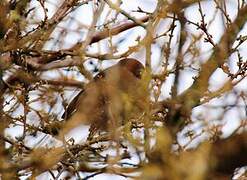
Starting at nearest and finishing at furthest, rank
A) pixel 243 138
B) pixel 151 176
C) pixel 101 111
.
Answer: pixel 151 176 < pixel 243 138 < pixel 101 111

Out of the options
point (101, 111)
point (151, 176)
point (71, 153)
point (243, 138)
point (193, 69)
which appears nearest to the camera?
point (151, 176)

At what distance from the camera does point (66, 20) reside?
4355 millimetres

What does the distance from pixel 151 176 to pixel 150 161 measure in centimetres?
33

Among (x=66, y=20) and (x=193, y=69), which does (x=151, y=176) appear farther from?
(x=66, y=20)

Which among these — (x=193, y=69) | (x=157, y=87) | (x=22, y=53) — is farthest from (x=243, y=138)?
(x=22, y=53)

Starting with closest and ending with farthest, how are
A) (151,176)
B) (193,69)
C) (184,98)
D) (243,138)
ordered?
(151,176), (243,138), (184,98), (193,69)

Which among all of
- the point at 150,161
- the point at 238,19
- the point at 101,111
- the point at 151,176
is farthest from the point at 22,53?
the point at 151,176

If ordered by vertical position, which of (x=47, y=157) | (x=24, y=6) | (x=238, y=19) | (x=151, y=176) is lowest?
(x=151, y=176)

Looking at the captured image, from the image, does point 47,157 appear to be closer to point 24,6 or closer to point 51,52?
point 24,6

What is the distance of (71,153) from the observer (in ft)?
12.1

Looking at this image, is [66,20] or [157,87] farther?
[66,20]

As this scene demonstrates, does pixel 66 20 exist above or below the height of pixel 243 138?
above

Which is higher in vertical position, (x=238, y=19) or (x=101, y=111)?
(x=101, y=111)

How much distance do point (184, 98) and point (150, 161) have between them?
0.38m
